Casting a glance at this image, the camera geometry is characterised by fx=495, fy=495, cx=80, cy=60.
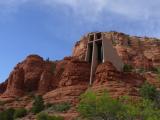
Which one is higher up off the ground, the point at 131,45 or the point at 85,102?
the point at 131,45

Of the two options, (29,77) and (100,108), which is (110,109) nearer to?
(100,108)

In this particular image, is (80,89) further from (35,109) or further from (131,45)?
(131,45)

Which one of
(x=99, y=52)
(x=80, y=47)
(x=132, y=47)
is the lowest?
(x=99, y=52)

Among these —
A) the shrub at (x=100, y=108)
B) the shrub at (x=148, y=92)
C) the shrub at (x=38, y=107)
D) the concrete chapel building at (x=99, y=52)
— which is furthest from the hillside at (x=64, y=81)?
the shrub at (x=100, y=108)

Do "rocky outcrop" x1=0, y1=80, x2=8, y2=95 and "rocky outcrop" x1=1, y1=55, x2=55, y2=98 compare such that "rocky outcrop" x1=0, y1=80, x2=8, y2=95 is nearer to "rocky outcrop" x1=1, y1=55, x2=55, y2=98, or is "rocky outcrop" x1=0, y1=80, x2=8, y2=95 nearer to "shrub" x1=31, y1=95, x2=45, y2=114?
"rocky outcrop" x1=1, y1=55, x2=55, y2=98

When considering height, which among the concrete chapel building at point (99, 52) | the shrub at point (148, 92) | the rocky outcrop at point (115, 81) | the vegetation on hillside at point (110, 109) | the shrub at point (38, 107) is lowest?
the vegetation on hillside at point (110, 109)

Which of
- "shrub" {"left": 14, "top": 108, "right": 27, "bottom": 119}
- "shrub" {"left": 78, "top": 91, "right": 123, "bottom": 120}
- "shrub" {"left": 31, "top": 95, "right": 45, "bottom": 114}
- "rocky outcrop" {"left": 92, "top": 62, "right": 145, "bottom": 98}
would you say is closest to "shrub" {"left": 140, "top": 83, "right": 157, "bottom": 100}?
"rocky outcrop" {"left": 92, "top": 62, "right": 145, "bottom": 98}

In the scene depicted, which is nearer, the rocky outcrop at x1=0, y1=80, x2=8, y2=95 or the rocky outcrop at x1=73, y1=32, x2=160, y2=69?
the rocky outcrop at x1=0, y1=80, x2=8, y2=95

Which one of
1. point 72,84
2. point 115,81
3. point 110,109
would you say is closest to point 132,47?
point 72,84

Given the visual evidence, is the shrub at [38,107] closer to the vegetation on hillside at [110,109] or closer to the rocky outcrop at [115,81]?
the rocky outcrop at [115,81]

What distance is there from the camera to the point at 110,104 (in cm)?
4559

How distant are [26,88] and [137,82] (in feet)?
80.8

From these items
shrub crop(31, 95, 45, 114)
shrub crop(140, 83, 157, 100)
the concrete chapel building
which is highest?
the concrete chapel building

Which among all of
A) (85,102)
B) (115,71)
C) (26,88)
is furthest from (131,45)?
(85,102)
